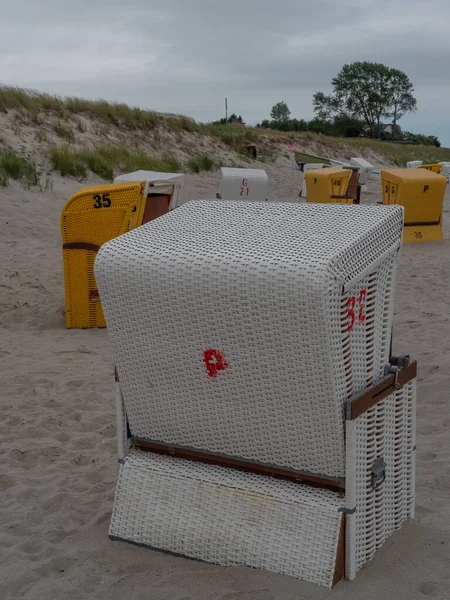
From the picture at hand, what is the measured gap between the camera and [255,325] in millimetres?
2551

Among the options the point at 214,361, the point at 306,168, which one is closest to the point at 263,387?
the point at 214,361

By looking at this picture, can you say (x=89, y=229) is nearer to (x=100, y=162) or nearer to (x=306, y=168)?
(x=100, y=162)

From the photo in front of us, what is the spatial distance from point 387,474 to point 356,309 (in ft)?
2.43

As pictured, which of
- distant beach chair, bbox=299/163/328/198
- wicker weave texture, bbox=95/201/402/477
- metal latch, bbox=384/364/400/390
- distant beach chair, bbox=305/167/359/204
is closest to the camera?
wicker weave texture, bbox=95/201/402/477

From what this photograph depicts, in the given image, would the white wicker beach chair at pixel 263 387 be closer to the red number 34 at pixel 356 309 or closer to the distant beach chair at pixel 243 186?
the red number 34 at pixel 356 309

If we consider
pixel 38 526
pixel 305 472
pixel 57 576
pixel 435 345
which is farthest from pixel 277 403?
pixel 435 345

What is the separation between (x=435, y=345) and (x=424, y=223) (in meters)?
5.86

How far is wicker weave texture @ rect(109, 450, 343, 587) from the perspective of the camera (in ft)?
8.84

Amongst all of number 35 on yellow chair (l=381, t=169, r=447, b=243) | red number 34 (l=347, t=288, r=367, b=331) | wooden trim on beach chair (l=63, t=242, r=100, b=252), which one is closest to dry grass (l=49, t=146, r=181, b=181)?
number 35 on yellow chair (l=381, t=169, r=447, b=243)

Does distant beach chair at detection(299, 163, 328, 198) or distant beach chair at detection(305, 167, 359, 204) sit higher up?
distant beach chair at detection(305, 167, 359, 204)

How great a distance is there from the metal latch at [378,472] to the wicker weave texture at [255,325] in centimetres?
18

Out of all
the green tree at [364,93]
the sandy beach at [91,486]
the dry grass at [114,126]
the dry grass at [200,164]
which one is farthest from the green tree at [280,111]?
the sandy beach at [91,486]

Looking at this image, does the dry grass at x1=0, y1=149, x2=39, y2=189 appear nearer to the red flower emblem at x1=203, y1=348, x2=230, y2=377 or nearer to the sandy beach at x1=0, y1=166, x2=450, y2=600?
the sandy beach at x1=0, y1=166, x2=450, y2=600

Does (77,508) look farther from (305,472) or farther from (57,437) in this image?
(305,472)
